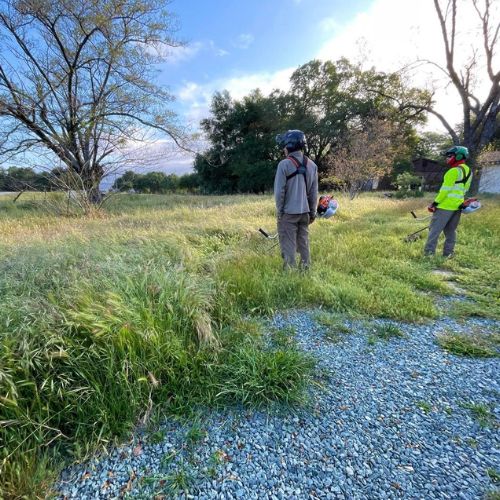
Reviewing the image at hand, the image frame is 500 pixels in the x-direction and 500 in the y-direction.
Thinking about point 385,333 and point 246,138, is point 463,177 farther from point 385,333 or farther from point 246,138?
point 246,138

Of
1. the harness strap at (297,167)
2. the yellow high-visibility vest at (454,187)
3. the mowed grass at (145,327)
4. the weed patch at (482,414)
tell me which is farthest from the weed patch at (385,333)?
the yellow high-visibility vest at (454,187)

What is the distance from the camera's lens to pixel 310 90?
24953mm

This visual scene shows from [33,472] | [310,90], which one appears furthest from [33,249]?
[310,90]

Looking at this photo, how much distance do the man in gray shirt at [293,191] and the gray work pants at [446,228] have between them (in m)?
2.60

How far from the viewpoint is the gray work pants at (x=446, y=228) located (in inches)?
181

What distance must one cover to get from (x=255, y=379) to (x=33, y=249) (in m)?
4.09

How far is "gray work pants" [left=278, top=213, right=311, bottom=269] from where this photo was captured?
12.3 ft

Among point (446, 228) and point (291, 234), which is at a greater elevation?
point (291, 234)

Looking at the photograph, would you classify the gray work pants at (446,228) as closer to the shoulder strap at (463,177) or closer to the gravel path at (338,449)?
the shoulder strap at (463,177)

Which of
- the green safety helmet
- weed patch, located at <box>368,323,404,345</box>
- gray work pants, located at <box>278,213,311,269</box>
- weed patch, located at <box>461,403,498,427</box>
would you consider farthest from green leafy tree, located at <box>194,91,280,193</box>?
weed patch, located at <box>461,403,498,427</box>

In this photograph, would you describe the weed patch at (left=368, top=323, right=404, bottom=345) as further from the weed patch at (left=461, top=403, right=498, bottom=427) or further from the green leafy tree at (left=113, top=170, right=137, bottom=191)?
the green leafy tree at (left=113, top=170, right=137, bottom=191)

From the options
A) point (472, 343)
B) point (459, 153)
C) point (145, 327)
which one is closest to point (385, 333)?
point (472, 343)

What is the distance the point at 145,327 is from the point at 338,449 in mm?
1513

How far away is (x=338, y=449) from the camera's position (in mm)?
1446
